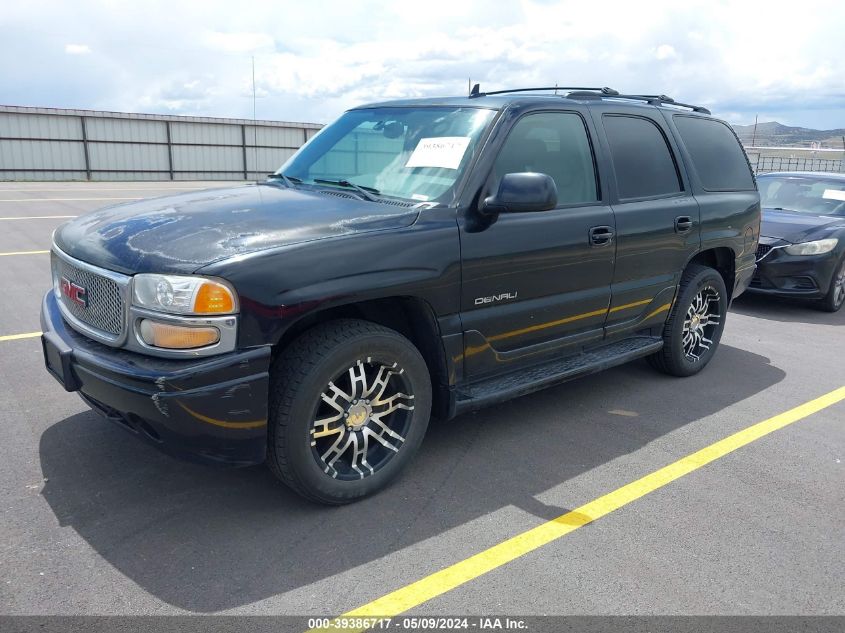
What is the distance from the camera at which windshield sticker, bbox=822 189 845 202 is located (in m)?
8.63

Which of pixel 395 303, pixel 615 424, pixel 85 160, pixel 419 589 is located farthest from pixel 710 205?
pixel 85 160

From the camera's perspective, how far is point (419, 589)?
2746 mm

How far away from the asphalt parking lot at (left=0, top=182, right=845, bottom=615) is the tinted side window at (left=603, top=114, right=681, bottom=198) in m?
1.45

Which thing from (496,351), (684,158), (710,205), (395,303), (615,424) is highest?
(684,158)

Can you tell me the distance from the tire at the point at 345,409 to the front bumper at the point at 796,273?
5.73 m

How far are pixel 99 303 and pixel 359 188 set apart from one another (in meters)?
1.47

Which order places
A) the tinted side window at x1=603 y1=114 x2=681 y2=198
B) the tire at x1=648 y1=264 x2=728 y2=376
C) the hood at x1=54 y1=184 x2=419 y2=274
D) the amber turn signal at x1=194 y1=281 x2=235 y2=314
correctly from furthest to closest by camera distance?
the tire at x1=648 y1=264 x2=728 y2=376
the tinted side window at x1=603 y1=114 x2=681 y2=198
the hood at x1=54 y1=184 x2=419 y2=274
the amber turn signal at x1=194 y1=281 x2=235 y2=314

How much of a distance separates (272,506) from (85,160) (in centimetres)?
3095

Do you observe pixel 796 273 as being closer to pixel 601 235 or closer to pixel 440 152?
pixel 601 235

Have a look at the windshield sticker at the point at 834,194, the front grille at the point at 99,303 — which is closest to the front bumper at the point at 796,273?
the windshield sticker at the point at 834,194

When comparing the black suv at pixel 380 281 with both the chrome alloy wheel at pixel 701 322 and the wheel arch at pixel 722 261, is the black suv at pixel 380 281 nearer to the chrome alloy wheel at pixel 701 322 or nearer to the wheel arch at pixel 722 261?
the chrome alloy wheel at pixel 701 322

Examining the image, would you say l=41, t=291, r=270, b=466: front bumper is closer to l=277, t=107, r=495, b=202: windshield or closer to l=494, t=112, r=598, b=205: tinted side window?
l=277, t=107, r=495, b=202: windshield

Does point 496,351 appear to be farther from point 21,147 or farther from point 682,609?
point 21,147

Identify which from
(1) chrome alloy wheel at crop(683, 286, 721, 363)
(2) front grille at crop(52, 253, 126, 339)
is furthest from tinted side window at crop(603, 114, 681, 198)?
(2) front grille at crop(52, 253, 126, 339)
